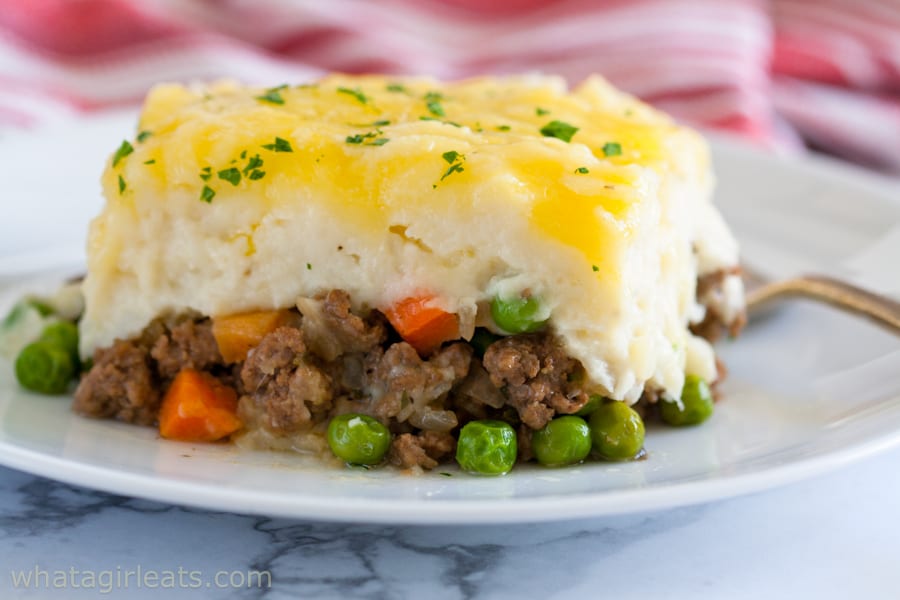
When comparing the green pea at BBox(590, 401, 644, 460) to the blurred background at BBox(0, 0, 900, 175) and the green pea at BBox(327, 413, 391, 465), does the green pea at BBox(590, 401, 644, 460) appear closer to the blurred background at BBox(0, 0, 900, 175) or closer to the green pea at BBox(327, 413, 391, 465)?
the green pea at BBox(327, 413, 391, 465)

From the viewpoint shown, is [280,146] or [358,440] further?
[280,146]

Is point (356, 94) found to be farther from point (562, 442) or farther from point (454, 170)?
point (562, 442)

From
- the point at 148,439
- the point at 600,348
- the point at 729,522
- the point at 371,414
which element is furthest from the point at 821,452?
the point at 148,439

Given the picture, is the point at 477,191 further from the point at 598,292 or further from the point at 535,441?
the point at 535,441

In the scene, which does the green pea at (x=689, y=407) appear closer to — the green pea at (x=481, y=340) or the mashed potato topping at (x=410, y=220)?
the mashed potato topping at (x=410, y=220)

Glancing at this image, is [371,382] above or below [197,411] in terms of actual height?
above

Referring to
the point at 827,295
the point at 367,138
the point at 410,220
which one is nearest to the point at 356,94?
the point at 367,138

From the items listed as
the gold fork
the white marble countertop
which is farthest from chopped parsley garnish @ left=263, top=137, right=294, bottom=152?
the gold fork
